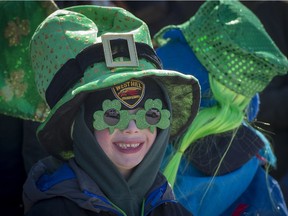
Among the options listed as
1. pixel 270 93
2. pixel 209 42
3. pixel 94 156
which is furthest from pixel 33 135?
pixel 270 93

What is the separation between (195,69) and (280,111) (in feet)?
4.43

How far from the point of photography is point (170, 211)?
189 cm

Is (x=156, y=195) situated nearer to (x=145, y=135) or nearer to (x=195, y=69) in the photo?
(x=145, y=135)

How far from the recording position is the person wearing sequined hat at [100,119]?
5.78 feet

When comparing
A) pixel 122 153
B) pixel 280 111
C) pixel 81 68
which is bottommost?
pixel 280 111

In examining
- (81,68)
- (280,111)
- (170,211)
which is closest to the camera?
(81,68)

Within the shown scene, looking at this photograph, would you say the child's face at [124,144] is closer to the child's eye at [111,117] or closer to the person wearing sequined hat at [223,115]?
the child's eye at [111,117]

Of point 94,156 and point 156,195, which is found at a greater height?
point 94,156

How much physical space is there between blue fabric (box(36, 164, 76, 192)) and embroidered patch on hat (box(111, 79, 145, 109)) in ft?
0.90

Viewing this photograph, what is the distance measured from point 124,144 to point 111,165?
0.07m

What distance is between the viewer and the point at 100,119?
178 centimetres

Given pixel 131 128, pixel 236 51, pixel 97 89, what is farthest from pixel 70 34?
pixel 236 51

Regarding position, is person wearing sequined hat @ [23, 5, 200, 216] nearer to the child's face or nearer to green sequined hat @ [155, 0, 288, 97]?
the child's face

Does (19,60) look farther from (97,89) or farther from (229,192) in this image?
(229,192)
